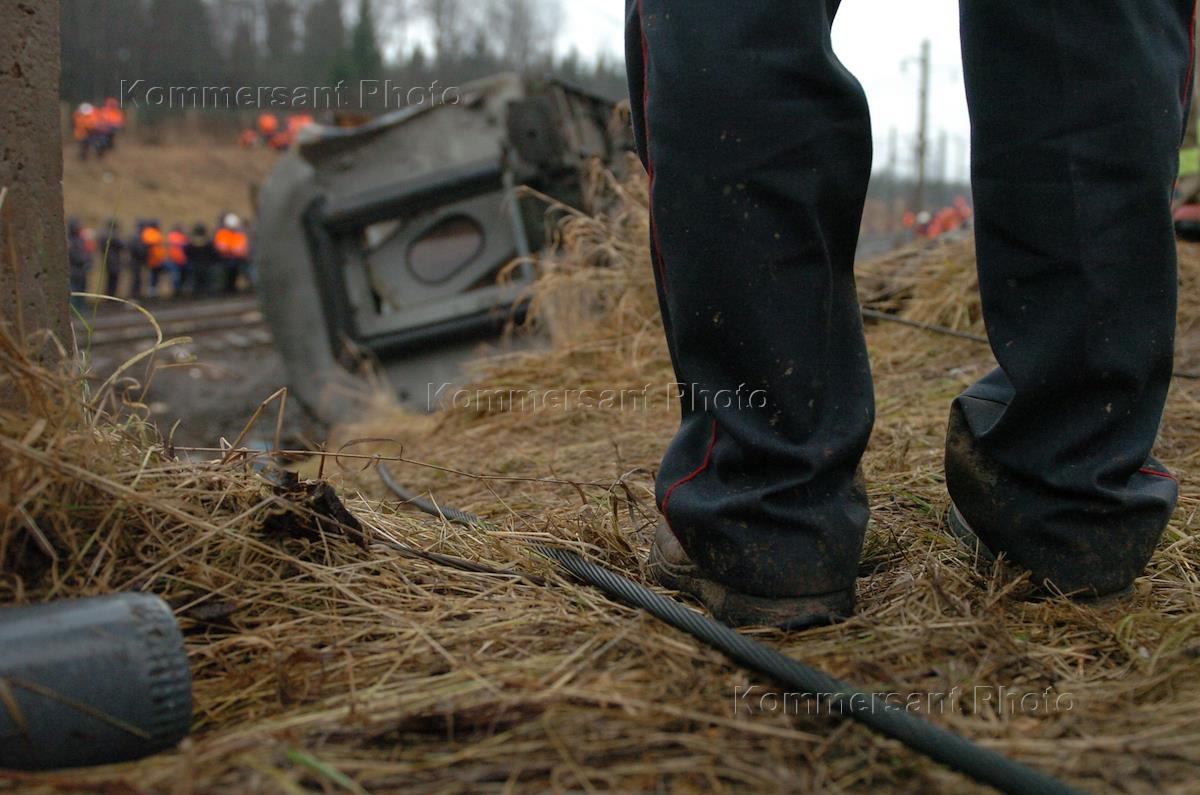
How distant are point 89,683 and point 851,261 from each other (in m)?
1.05

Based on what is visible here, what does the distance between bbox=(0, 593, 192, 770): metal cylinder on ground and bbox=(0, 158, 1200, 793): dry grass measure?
0.04 m

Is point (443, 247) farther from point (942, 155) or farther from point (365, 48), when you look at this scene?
point (365, 48)

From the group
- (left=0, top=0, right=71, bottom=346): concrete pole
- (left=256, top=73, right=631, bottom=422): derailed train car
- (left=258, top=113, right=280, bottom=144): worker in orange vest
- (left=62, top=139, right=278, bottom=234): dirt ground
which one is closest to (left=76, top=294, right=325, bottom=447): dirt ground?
(left=256, top=73, right=631, bottom=422): derailed train car

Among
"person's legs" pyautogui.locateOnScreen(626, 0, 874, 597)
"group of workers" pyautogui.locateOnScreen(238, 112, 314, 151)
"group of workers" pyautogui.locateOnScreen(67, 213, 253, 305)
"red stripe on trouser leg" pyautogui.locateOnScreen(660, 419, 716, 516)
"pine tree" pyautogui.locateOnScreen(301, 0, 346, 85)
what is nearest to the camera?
"person's legs" pyautogui.locateOnScreen(626, 0, 874, 597)

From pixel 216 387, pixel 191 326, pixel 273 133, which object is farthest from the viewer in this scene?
pixel 273 133

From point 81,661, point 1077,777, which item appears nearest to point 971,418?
point 1077,777

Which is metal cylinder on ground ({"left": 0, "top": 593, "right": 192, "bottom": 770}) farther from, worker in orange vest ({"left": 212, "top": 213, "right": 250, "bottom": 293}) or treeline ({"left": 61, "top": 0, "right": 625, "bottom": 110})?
treeline ({"left": 61, "top": 0, "right": 625, "bottom": 110})

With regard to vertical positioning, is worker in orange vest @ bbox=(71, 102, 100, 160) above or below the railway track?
above

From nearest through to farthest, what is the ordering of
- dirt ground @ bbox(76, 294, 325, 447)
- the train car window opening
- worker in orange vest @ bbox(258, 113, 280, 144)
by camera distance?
1. the train car window opening
2. dirt ground @ bbox(76, 294, 325, 447)
3. worker in orange vest @ bbox(258, 113, 280, 144)

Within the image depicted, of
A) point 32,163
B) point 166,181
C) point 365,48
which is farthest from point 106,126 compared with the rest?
point 32,163

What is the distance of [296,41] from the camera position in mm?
50125

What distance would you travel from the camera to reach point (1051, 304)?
136 cm

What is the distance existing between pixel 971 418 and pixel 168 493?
1.13 meters

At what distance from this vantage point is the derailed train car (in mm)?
6137
